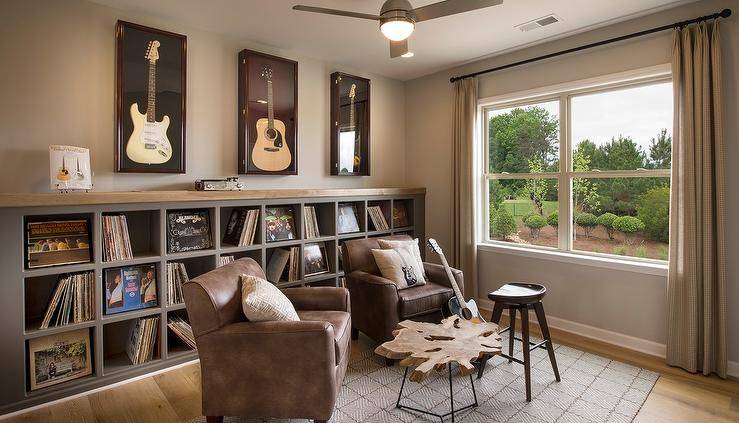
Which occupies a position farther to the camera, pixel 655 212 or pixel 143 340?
pixel 655 212

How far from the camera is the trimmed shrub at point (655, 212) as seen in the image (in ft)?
10.4

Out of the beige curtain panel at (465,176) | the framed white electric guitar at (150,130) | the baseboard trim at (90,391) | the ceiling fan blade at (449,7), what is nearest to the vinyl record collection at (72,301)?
the baseboard trim at (90,391)

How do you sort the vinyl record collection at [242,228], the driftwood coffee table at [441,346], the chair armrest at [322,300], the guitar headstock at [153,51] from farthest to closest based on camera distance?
1. the vinyl record collection at [242,228]
2. the guitar headstock at [153,51]
3. the chair armrest at [322,300]
4. the driftwood coffee table at [441,346]

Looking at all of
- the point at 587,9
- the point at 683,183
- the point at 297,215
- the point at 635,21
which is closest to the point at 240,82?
the point at 297,215

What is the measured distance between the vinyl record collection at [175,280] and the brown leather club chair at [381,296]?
1221 millimetres

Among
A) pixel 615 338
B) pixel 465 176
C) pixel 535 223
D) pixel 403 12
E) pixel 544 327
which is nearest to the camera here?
pixel 403 12

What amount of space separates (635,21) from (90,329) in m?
4.42

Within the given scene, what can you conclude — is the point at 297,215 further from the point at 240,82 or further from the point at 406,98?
the point at 406,98

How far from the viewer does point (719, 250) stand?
2.78m

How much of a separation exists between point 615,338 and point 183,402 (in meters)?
3.22

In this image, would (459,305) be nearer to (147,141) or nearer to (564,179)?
(564,179)

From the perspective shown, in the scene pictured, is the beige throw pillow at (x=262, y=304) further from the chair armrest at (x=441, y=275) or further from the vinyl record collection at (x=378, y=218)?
the vinyl record collection at (x=378, y=218)

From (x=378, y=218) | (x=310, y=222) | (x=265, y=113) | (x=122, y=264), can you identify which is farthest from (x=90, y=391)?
(x=378, y=218)

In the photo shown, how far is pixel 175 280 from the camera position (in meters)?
3.00
